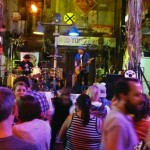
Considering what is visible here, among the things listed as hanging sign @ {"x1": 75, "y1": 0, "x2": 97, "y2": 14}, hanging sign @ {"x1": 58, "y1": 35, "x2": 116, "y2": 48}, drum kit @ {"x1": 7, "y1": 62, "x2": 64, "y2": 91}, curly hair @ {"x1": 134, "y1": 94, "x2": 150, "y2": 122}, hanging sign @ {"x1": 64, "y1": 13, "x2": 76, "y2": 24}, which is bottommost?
drum kit @ {"x1": 7, "y1": 62, "x2": 64, "y2": 91}

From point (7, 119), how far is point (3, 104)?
9 centimetres

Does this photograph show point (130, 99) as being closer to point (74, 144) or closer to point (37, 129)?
point (37, 129)

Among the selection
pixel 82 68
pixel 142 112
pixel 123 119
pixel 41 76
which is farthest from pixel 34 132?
pixel 82 68

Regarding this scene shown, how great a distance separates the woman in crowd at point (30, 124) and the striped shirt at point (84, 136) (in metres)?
1.07

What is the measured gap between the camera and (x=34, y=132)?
3.18m

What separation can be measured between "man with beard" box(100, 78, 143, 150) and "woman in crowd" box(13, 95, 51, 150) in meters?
0.52

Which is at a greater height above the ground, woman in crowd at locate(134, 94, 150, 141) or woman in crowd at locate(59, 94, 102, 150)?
woman in crowd at locate(134, 94, 150, 141)

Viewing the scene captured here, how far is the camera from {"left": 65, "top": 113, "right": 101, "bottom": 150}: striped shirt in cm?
427

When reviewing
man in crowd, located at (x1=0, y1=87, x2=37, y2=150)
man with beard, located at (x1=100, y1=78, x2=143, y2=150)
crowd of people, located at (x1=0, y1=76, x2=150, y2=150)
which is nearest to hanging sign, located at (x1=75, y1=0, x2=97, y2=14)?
crowd of people, located at (x1=0, y1=76, x2=150, y2=150)

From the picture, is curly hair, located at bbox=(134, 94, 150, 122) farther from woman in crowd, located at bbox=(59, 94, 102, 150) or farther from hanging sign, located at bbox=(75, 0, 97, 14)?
hanging sign, located at bbox=(75, 0, 97, 14)

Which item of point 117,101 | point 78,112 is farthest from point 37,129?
point 78,112

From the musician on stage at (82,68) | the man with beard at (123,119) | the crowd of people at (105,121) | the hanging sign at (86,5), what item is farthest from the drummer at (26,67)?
the man with beard at (123,119)

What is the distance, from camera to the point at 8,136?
2.24 meters

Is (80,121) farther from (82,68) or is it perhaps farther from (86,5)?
(86,5)
